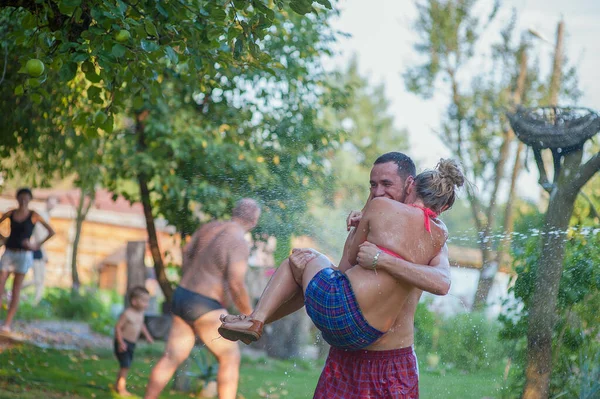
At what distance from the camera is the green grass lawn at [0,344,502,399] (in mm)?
5906

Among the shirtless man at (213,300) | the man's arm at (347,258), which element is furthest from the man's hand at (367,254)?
the shirtless man at (213,300)

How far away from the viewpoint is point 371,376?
332 centimetres

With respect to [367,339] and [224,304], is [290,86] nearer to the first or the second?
[224,304]

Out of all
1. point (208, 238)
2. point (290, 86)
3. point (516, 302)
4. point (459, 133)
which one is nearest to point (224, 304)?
point (208, 238)

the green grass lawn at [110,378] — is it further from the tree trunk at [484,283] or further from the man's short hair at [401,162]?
the man's short hair at [401,162]

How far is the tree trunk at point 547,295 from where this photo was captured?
5078 mm

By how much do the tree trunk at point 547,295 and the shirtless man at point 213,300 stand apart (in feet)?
6.59

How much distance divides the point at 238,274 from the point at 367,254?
231 cm

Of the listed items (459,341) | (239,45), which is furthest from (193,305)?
(459,341)

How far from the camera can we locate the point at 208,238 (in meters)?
5.47

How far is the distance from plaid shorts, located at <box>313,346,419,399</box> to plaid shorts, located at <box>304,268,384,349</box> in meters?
0.13

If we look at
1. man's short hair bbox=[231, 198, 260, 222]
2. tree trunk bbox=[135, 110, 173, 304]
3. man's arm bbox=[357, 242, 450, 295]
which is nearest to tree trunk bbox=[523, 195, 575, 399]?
man's short hair bbox=[231, 198, 260, 222]

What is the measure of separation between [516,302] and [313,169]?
2.69 m

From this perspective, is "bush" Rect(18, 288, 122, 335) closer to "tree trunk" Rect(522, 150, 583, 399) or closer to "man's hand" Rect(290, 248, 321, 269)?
"tree trunk" Rect(522, 150, 583, 399)
